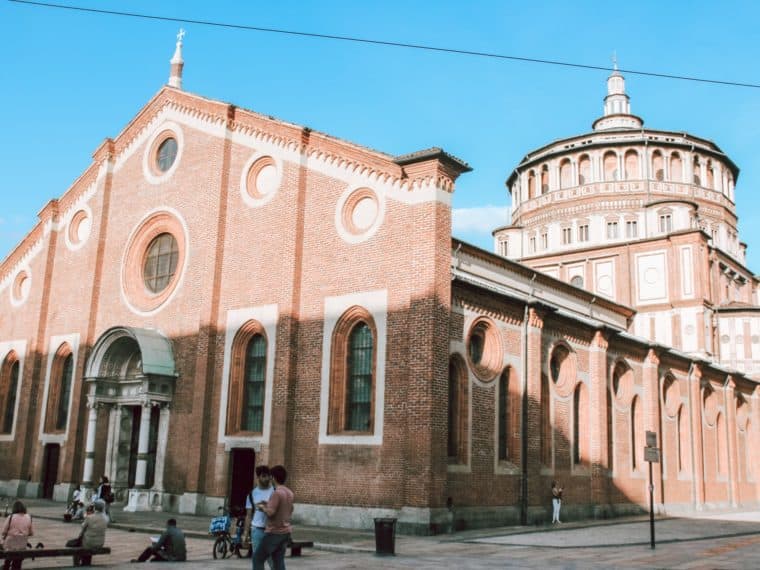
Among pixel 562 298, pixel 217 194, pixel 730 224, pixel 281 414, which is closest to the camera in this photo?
pixel 281 414

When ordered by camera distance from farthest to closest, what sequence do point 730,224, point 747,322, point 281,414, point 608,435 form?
point 730,224
point 747,322
point 608,435
point 281,414

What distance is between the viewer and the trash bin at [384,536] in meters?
14.8

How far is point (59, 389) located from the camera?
2905 cm

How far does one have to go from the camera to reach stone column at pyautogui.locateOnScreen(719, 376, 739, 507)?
36344 mm

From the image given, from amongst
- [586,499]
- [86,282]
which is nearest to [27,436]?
[86,282]

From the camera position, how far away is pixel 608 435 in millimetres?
27922

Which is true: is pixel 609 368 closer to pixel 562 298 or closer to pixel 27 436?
pixel 562 298

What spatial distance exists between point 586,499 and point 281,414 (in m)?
10.9

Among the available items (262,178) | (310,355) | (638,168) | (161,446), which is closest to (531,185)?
(638,168)

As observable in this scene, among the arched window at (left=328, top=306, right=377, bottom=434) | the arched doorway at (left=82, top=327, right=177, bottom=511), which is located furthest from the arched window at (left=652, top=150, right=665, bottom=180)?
the arched doorway at (left=82, top=327, right=177, bottom=511)

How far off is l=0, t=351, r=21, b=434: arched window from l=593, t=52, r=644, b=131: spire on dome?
3784 centimetres

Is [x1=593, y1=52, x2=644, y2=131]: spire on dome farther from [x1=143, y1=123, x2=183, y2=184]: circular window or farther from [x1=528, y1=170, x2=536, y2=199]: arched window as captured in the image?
[x1=143, y1=123, x2=183, y2=184]: circular window

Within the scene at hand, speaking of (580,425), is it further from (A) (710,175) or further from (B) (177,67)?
(A) (710,175)

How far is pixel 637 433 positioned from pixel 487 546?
1565 centimetres
